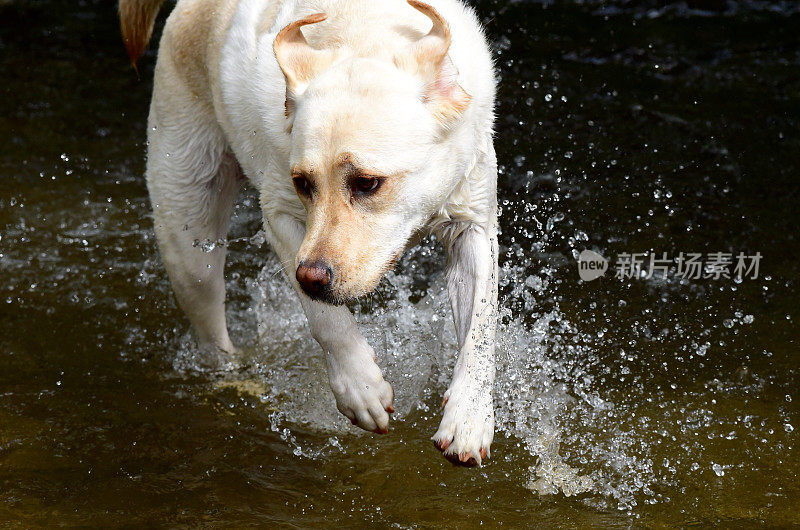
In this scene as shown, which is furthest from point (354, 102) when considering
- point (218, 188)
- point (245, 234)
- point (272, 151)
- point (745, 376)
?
point (245, 234)

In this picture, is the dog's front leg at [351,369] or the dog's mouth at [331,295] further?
the dog's front leg at [351,369]

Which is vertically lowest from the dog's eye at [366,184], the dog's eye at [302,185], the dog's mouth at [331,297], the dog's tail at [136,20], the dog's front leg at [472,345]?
the dog's front leg at [472,345]

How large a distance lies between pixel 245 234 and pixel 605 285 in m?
2.35

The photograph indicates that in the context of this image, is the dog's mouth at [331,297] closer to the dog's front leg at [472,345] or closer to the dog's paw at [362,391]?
the dog's paw at [362,391]

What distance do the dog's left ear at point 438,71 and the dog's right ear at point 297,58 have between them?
0.90 feet

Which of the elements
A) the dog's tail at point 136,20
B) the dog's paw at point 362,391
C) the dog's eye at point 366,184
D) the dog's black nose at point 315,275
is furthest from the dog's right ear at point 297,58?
the dog's tail at point 136,20

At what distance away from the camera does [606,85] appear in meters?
8.15

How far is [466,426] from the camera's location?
3691 mm

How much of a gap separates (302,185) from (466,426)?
1026 millimetres

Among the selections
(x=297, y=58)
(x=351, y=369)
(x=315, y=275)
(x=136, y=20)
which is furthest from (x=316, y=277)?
(x=136, y=20)

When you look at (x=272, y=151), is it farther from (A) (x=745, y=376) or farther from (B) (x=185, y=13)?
(A) (x=745, y=376)

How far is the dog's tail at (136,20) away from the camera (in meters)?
5.02

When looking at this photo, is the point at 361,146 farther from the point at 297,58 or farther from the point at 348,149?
the point at 297,58

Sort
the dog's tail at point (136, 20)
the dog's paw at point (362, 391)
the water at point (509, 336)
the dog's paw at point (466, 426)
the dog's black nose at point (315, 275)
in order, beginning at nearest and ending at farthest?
the dog's black nose at point (315, 275) → the dog's paw at point (466, 426) → the dog's paw at point (362, 391) → the water at point (509, 336) → the dog's tail at point (136, 20)
